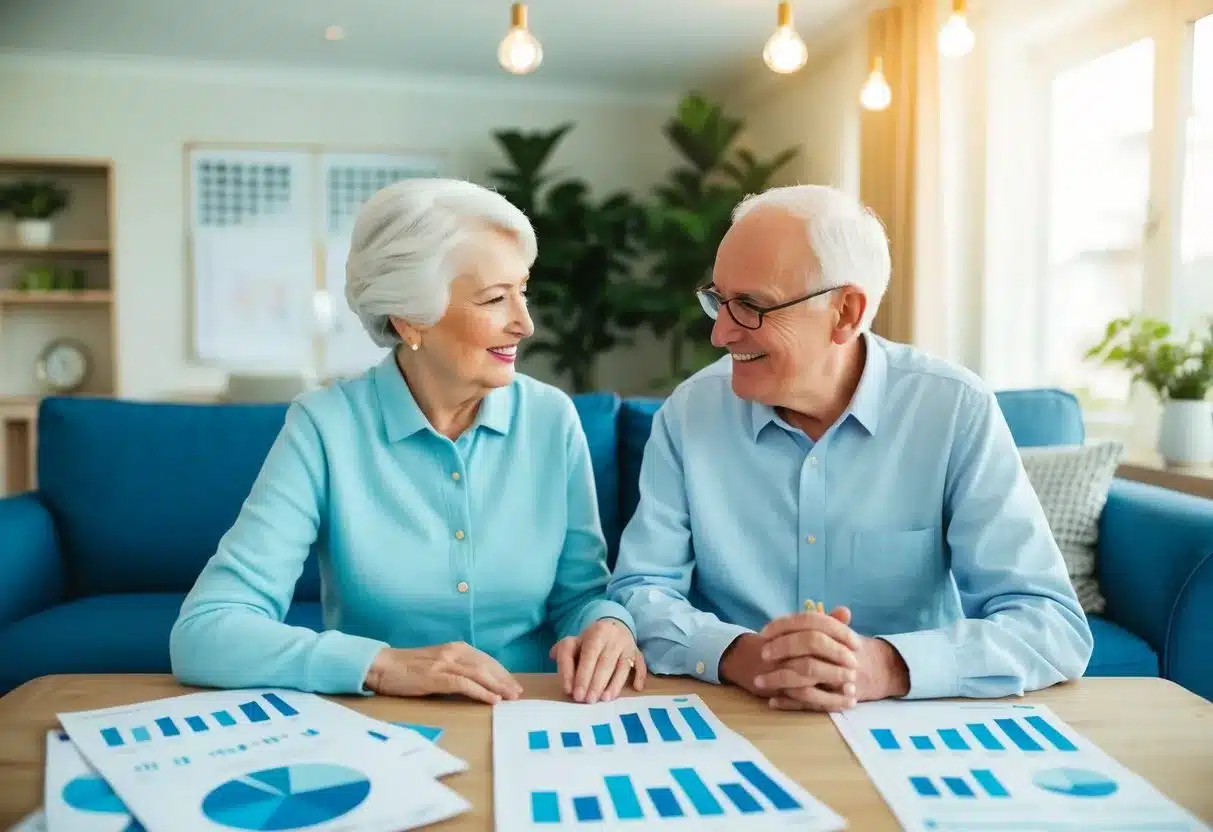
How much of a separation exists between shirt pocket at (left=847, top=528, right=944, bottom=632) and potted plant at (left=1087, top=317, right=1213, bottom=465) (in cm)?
193

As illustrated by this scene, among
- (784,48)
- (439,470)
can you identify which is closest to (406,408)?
(439,470)

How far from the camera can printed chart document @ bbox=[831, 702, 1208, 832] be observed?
2.47 ft

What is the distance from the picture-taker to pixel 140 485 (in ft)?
7.90

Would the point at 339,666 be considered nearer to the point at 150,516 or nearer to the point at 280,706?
the point at 280,706

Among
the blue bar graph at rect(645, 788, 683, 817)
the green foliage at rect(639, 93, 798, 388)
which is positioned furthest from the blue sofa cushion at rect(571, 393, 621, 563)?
the green foliage at rect(639, 93, 798, 388)

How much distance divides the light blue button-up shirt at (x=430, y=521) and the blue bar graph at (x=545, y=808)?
461mm

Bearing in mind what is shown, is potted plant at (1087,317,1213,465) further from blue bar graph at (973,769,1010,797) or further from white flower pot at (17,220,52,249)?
white flower pot at (17,220,52,249)

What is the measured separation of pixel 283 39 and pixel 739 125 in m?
2.50

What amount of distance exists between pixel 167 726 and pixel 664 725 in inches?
18.4

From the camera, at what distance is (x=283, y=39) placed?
211 inches

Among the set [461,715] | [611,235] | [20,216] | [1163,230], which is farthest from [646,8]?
[461,715]

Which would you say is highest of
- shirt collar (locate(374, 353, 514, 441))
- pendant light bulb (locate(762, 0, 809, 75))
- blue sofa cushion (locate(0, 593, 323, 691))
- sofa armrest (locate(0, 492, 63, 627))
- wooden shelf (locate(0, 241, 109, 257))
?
pendant light bulb (locate(762, 0, 809, 75))

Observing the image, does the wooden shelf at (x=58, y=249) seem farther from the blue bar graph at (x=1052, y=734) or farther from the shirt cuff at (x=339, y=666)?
the blue bar graph at (x=1052, y=734)

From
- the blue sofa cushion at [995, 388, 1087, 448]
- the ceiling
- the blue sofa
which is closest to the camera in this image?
the blue sofa
